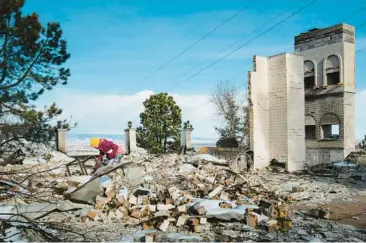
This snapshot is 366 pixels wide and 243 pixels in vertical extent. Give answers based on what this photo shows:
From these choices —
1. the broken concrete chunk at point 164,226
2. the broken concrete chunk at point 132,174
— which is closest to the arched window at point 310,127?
the broken concrete chunk at point 132,174

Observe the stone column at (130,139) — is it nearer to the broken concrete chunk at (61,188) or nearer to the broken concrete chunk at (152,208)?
the broken concrete chunk at (61,188)

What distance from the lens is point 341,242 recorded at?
4.61 metres

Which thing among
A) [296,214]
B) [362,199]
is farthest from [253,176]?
[296,214]

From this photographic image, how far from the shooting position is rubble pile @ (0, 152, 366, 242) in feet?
15.9

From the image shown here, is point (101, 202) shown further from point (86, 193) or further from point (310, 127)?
point (310, 127)

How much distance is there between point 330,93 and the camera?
21062 millimetres

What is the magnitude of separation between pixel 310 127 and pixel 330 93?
9.28ft

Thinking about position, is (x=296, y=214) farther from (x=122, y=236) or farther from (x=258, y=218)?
(x=122, y=236)

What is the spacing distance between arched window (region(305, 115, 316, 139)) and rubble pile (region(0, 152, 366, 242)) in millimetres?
13559

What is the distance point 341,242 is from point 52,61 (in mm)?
13213

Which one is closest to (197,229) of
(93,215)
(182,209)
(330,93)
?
(182,209)

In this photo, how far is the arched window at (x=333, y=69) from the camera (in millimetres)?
21039

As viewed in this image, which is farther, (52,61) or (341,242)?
(52,61)

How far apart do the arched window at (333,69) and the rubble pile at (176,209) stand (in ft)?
46.1
